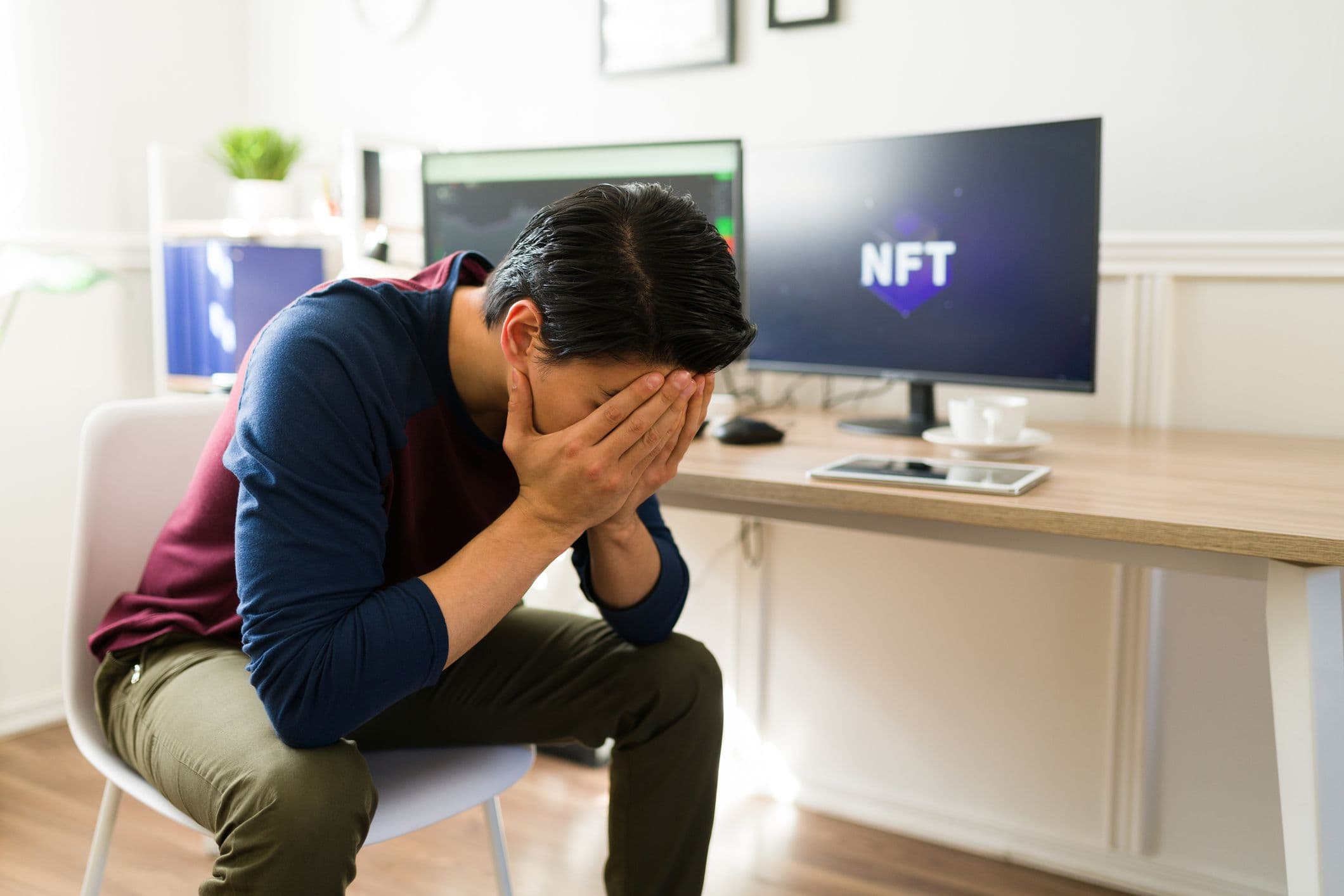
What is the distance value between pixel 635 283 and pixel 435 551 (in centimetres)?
40

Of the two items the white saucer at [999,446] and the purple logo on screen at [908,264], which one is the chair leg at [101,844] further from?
the purple logo on screen at [908,264]

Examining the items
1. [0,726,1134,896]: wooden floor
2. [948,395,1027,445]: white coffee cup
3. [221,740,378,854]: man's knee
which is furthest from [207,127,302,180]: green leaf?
[221,740,378,854]: man's knee

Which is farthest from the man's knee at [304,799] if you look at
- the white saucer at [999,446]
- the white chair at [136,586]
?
the white saucer at [999,446]

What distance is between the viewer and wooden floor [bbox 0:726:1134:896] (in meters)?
1.69

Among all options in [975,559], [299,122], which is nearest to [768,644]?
[975,559]

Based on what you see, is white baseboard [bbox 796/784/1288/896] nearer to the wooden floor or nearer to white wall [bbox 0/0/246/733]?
the wooden floor

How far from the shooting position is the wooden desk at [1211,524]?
39.0 inches

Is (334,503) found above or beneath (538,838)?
above

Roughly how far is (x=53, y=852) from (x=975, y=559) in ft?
5.15

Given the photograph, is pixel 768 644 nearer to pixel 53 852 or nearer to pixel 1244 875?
pixel 1244 875

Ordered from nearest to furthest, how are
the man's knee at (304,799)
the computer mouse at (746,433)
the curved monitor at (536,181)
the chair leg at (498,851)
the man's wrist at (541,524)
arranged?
the man's knee at (304,799), the man's wrist at (541,524), the chair leg at (498,851), the computer mouse at (746,433), the curved monitor at (536,181)

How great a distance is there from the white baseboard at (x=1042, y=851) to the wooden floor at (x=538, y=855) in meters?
0.02

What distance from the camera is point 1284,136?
1583 mm

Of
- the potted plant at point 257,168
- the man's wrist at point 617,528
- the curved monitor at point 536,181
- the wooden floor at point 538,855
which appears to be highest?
the potted plant at point 257,168
